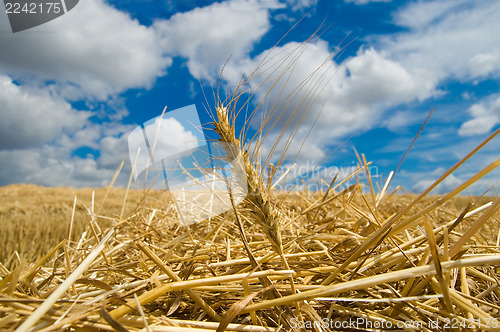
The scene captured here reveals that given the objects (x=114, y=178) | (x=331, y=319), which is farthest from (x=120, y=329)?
(x=114, y=178)

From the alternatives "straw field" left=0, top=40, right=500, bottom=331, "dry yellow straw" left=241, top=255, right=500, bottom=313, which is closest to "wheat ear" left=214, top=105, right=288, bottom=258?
"straw field" left=0, top=40, right=500, bottom=331

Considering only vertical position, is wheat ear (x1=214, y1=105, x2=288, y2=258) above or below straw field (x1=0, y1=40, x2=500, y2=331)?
above

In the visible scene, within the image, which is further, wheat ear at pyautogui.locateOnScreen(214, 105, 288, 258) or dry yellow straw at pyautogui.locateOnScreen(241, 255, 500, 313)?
wheat ear at pyautogui.locateOnScreen(214, 105, 288, 258)

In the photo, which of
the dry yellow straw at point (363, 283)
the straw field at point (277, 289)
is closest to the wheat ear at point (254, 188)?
the straw field at point (277, 289)

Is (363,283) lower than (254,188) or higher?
lower

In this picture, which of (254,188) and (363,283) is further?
(254,188)

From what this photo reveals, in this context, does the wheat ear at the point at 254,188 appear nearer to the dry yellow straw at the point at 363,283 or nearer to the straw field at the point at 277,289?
the straw field at the point at 277,289

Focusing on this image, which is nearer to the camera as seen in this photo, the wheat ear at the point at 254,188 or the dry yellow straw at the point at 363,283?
the dry yellow straw at the point at 363,283

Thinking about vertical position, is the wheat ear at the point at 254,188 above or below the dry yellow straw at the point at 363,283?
above

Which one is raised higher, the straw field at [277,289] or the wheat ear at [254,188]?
the wheat ear at [254,188]

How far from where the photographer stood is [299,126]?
0.85 metres

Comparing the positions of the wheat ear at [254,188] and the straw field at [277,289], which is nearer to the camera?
the straw field at [277,289]

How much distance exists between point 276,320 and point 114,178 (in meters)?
1.08

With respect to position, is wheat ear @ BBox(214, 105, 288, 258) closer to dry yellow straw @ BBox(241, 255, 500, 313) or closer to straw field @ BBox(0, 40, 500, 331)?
straw field @ BBox(0, 40, 500, 331)
